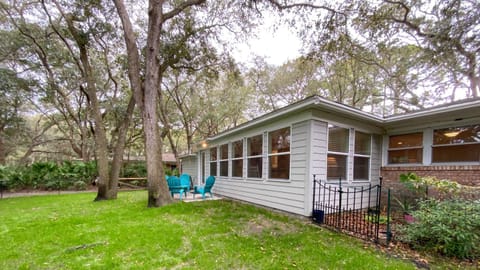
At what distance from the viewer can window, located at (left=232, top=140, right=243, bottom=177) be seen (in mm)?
7965

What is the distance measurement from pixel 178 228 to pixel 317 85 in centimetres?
1444

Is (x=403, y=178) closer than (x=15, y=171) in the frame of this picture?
Yes

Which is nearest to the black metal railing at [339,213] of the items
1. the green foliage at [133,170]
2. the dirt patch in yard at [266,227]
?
the dirt patch in yard at [266,227]

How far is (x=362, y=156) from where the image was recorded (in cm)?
613

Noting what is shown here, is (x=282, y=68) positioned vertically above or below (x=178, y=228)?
above

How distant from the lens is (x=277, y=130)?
625cm

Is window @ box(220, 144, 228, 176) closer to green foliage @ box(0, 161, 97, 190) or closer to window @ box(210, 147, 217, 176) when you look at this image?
window @ box(210, 147, 217, 176)

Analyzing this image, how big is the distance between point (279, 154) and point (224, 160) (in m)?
3.66

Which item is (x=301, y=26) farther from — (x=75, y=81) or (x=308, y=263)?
(x=75, y=81)

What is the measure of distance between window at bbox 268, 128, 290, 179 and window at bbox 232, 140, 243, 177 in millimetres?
1737

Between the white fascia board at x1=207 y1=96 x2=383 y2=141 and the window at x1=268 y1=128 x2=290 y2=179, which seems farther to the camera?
the window at x1=268 y1=128 x2=290 y2=179

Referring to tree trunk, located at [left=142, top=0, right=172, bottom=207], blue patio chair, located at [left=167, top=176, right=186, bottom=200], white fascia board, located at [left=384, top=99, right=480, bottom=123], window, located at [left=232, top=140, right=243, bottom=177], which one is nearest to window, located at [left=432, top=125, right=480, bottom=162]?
white fascia board, located at [left=384, top=99, right=480, bottom=123]

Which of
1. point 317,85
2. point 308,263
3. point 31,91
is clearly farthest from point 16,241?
point 317,85

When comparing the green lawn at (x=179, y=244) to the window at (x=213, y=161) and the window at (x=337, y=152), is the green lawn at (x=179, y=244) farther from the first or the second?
the window at (x=213, y=161)
